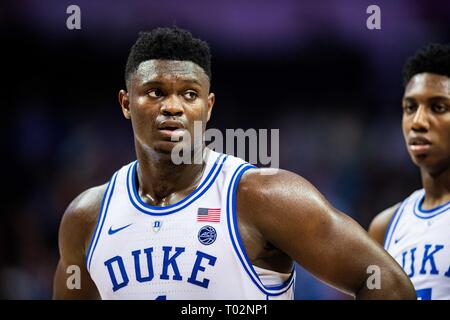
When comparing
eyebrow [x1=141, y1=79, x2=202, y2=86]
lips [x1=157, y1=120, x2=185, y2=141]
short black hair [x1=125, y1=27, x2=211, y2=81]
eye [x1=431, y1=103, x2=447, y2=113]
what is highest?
short black hair [x1=125, y1=27, x2=211, y2=81]

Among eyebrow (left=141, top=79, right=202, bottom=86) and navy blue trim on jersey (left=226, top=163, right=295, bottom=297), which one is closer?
navy blue trim on jersey (left=226, top=163, right=295, bottom=297)

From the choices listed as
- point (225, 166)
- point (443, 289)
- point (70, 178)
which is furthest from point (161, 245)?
point (70, 178)

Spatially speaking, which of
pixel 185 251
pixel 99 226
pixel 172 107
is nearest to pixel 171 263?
pixel 185 251

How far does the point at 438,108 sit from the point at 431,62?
1.20 feet

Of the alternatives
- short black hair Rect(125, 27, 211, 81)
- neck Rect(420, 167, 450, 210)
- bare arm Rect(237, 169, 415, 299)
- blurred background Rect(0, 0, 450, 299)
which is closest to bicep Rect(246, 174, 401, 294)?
bare arm Rect(237, 169, 415, 299)

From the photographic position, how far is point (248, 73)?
8.05 metres

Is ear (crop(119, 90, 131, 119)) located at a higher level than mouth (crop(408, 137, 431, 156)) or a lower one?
higher

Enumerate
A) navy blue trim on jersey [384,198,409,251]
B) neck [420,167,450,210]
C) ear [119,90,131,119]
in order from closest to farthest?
ear [119,90,131,119] → neck [420,167,450,210] → navy blue trim on jersey [384,198,409,251]

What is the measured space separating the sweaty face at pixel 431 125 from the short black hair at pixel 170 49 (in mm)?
1673

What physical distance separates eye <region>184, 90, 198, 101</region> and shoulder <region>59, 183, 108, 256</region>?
2.56ft

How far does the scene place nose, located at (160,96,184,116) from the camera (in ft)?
10.9

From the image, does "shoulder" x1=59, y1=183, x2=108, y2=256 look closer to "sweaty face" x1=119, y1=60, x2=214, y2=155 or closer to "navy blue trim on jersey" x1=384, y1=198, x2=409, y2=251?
"sweaty face" x1=119, y1=60, x2=214, y2=155

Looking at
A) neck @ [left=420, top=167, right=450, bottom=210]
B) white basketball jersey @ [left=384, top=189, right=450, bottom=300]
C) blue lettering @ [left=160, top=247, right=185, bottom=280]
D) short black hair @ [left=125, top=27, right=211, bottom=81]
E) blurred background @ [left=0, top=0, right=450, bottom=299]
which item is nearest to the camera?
blue lettering @ [left=160, top=247, right=185, bottom=280]

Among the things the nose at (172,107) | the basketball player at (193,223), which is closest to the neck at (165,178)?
the basketball player at (193,223)
